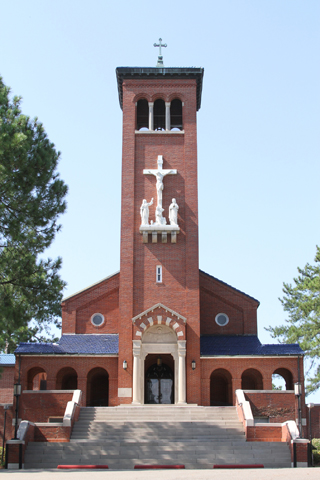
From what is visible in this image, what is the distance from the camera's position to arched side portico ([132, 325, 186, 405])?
31.8 metres

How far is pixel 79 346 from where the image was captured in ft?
111

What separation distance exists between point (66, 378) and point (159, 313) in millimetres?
7275

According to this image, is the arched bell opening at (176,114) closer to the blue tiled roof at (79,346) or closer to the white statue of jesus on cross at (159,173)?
the white statue of jesus on cross at (159,173)

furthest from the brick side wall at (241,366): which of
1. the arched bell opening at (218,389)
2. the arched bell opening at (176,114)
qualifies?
the arched bell opening at (176,114)

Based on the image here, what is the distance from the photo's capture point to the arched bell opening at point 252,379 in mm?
34156

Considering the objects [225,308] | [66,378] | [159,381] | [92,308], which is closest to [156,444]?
[159,381]

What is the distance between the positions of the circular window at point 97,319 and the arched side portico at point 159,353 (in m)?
4.08

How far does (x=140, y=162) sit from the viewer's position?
35.6 m

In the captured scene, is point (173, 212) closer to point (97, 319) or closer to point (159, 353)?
point (159, 353)

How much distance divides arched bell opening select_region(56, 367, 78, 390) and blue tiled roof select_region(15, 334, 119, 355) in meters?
1.34

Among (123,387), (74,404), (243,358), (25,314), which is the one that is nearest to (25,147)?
(25,314)

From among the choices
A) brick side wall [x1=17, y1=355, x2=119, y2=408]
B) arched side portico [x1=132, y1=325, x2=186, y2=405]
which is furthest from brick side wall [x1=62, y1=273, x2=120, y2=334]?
arched side portico [x1=132, y1=325, x2=186, y2=405]

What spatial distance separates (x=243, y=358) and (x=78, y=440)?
32.9 feet

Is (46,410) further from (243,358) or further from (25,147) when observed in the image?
(25,147)
